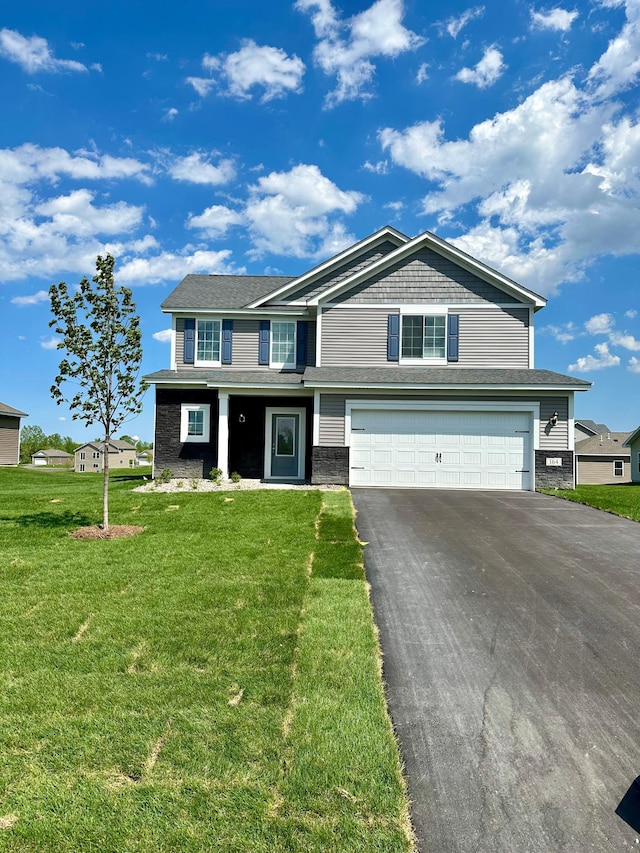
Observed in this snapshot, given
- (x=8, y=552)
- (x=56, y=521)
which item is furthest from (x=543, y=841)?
(x=56, y=521)

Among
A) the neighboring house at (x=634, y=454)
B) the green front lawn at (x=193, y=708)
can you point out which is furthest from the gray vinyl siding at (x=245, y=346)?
the neighboring house at (x=634, y=454)

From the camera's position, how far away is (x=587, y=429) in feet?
151

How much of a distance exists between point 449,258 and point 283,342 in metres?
6.16

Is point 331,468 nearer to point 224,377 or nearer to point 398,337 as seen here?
point 224,377

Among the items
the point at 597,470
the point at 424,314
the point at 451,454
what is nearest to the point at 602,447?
the point at 597,470

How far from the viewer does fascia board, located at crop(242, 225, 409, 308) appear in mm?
16281

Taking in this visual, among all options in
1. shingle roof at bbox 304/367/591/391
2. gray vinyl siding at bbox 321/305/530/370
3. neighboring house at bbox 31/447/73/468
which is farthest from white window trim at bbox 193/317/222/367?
neighboring house at bbox 31/447/73/468

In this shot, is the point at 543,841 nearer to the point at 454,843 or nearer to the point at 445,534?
the point at 454,843

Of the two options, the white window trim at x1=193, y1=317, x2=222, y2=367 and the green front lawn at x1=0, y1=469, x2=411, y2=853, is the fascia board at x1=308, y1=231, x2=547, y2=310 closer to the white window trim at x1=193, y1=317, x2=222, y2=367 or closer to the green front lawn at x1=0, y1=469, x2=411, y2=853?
the white window trim at x1=193, y1=317, x2=222, y2=367

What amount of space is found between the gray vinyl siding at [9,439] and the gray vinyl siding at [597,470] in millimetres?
39730

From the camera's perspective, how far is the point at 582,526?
852cm

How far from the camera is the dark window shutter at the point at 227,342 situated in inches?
655

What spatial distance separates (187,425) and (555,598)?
42.4 ft

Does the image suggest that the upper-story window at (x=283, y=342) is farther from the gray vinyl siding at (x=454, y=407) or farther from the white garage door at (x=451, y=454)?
the white garage door at (x=451, y=454)
